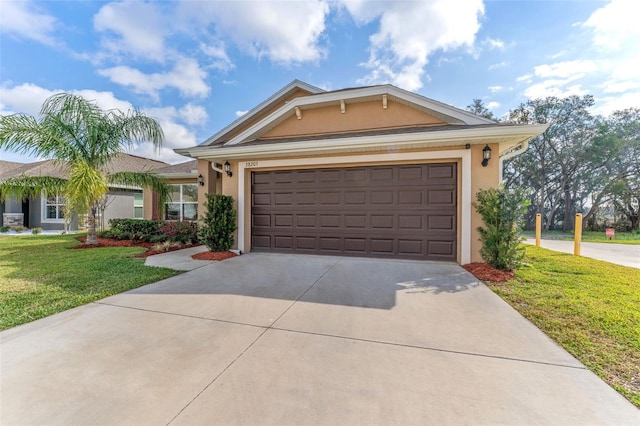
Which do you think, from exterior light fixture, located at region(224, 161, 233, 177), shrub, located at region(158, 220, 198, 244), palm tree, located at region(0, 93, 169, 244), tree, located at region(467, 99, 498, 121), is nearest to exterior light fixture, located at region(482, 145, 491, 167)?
exterior light fixture, located at region(224, 161, 233, 177)

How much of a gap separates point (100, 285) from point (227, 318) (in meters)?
3.16

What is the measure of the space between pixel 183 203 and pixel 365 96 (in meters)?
10.2

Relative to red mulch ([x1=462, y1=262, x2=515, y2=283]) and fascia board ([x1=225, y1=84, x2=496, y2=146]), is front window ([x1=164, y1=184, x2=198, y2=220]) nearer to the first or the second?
fascia board ([x1=225, y1=84, x2=496, y2=146])

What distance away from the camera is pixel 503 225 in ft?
18.2

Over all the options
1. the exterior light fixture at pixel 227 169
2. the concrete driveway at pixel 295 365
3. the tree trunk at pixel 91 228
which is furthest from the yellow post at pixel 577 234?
the tree trunk at pixel 91 228

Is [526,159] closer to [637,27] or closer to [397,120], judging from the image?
[637,27]

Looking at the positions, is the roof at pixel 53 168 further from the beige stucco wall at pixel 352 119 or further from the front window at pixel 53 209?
the beige stucco wall at pixel 352 119

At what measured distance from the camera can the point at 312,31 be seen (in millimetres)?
8992

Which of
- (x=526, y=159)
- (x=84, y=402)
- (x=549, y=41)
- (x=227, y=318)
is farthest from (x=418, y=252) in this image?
(x=526, y=159)

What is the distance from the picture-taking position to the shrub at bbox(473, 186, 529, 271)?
18.0ft

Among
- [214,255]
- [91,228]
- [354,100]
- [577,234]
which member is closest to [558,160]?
[577,234]

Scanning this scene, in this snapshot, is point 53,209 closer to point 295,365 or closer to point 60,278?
point 60,278

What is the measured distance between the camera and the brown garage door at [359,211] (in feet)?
22.1

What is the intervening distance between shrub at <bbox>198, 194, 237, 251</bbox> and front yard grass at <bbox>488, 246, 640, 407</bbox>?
6633 millimetres
